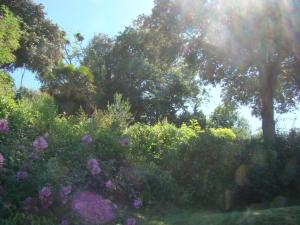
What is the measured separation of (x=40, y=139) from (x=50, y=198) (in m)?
1.38

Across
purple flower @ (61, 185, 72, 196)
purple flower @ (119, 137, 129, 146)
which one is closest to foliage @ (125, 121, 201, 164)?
purple flower @ (119, 137, 129, 146)

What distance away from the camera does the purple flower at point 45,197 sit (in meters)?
6.98

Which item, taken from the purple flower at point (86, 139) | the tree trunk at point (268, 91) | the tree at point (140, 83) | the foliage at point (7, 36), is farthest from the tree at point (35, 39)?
the purple flower at point (86, 139)

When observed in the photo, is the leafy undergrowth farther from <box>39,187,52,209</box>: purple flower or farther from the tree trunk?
the tree trunk

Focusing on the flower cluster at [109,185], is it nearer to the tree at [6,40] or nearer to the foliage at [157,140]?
→ the foliage at [157,140]

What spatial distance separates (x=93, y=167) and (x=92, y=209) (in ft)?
4.41

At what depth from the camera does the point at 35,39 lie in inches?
1233

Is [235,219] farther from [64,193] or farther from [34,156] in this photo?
[34,156]

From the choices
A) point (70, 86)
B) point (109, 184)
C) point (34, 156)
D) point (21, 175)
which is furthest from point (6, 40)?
point (70, 86)

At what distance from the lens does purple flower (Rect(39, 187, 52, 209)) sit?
22.9ft

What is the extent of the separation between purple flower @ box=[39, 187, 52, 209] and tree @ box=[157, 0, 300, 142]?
8.49 meters

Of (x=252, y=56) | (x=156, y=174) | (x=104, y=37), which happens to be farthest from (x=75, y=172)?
(x=104, y=37)

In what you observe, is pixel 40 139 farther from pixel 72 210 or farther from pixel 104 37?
pixel 104 37

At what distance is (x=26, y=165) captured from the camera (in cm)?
759
